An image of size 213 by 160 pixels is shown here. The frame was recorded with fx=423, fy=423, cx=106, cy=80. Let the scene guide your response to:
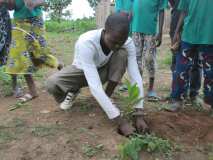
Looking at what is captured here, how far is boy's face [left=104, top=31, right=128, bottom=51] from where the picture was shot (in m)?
3.41

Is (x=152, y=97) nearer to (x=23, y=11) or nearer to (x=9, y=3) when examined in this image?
(x=23, y=11)

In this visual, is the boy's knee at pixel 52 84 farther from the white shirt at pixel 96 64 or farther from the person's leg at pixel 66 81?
the white shirt at pixel 96 64

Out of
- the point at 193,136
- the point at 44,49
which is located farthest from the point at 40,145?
the point at 44,49

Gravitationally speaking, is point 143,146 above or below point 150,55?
below

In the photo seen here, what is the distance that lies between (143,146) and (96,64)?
98 centimetres

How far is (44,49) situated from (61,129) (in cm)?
140

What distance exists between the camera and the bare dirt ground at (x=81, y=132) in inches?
132

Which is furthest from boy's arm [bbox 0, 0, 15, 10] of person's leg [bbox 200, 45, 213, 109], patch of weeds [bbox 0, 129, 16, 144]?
person's leg [bbox 200, 45, 213, 109]

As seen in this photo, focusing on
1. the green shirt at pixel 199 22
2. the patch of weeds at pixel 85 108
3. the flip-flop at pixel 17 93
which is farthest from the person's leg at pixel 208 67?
the flip-flop at pixel 17 93

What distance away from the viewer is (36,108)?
440 centimetres

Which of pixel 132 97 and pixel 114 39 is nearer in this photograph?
pixel 114 39

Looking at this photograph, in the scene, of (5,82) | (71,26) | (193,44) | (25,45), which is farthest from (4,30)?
(71,26)

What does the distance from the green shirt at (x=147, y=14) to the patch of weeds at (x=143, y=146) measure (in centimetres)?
165

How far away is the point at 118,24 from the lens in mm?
3398
